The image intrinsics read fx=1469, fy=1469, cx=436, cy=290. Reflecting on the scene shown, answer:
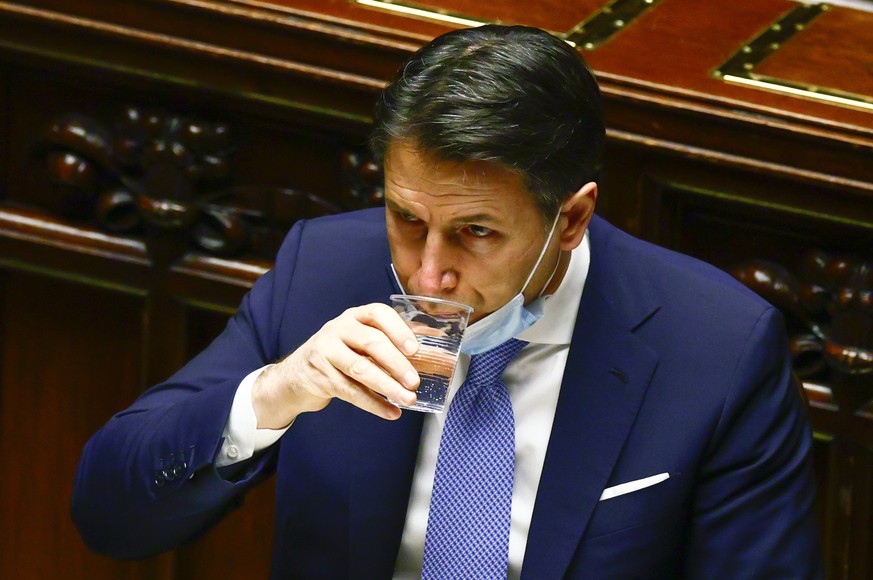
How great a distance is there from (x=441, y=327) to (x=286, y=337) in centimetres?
43

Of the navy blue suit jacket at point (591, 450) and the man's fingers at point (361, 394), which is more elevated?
the man's fingers at point (361, 394)

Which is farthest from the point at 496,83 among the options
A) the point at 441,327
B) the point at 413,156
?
the point at 441,327

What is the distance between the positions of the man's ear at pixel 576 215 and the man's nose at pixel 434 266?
6.7 inches

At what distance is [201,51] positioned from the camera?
8.32 ft

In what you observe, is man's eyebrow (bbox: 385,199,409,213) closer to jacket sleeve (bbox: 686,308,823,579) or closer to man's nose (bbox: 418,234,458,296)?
man's nose (bbox: 418,234,458,296)

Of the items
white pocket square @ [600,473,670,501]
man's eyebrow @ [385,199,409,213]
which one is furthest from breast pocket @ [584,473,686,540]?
man's eyebrow @ [385,199,409,213]

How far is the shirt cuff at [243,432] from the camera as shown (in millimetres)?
1915

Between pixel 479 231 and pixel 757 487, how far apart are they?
0.50 m

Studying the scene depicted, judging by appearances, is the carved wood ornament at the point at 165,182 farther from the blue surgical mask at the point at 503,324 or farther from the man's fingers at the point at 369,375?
the man's fingers at the point at 369,375

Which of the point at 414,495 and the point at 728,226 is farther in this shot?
the point at 728,226

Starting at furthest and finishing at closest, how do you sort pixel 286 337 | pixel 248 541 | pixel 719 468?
pixel 248 541 → pixel 286 337 → pixel 719 468

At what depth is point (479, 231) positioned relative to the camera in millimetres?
1823

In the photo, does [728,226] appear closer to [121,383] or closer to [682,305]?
[682,305]

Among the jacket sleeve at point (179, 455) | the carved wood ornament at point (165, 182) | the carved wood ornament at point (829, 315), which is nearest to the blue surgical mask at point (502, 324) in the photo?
the jacket sleeve at point (179, 455)
